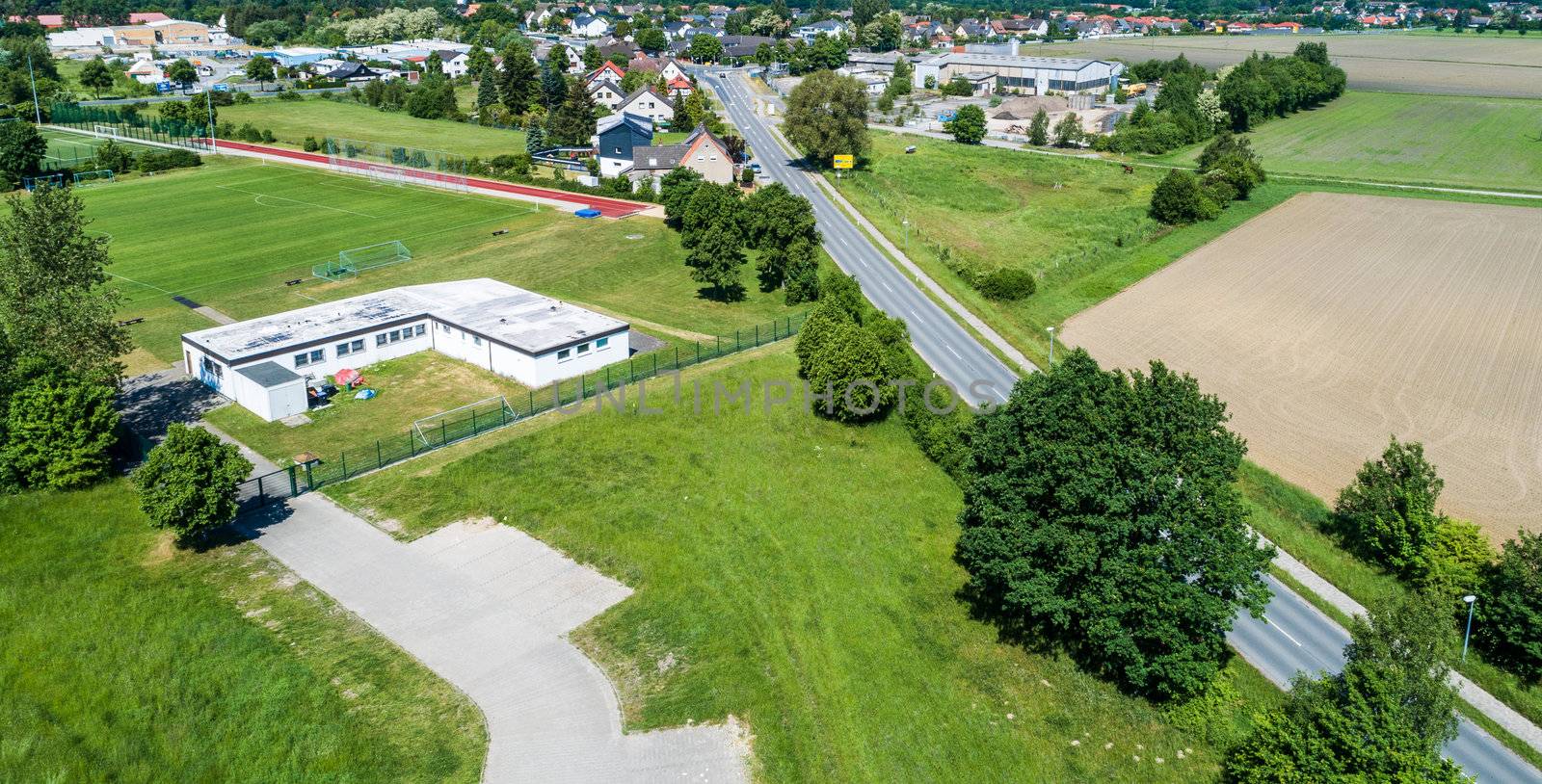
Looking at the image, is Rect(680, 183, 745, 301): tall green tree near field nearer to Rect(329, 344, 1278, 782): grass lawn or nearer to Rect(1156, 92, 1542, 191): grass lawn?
Rect(329, 344, 1278, 782): grass lawn

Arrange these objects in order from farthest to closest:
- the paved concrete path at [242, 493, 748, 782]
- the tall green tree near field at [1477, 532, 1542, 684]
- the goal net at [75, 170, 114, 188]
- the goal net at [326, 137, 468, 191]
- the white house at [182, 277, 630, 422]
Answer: the goal net at [75, 170, 114, 188] < the goal net at [326, 137, 468, 191] < the white house at [182, 277, 630, 422] < the tall green tree near field at [1477, 532, 1542, 684] < the paved concrete path at [242, 493, 748, 782]

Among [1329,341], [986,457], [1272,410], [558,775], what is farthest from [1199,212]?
[558,775]

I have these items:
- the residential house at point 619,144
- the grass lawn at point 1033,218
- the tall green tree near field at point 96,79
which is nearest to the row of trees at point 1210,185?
the grass lawn at point 1033,218

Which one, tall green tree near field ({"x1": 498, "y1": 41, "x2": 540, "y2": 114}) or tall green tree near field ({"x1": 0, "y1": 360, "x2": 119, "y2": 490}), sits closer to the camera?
tall green tree near field ({"x1": 0, "y1": 360, "x2": 119, "y2": 490})

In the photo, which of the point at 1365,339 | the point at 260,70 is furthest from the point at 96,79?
the point at 1365,339

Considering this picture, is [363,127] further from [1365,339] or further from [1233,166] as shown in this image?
[1365,339]

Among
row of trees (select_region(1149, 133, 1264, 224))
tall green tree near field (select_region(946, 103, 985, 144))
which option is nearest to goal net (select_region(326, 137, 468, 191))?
tall green tree near field (select_region(946, 103, 985, 144))
